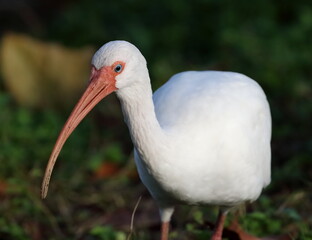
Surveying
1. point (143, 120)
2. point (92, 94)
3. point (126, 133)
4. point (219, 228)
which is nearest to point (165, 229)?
point (219, 228)

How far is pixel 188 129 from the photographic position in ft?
15.0

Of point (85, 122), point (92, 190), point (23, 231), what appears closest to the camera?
point (23, 231)

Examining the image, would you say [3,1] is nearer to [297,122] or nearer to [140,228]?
[297,122]

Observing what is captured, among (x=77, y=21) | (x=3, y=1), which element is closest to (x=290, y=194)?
(x=77, y=21)

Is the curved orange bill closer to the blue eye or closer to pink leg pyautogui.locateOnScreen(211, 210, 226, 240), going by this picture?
the blue eye

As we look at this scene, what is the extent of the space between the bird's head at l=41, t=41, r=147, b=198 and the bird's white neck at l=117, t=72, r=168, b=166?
56 mm

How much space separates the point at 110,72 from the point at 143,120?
0.33 metres

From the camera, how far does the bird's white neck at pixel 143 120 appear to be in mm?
4293

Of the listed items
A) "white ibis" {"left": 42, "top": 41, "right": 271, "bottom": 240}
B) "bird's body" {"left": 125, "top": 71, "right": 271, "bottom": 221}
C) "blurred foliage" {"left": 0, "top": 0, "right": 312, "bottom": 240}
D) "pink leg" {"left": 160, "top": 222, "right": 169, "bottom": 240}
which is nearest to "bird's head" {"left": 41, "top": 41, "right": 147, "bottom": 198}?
"white ibis" {"left": 42, "top": 41, "right": 271, "bottom": 240}

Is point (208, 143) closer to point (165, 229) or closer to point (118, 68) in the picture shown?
point (118, 68)

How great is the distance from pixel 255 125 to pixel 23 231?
80.2 inches

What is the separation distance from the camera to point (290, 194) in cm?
629

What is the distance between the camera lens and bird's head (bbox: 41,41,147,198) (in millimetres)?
4195

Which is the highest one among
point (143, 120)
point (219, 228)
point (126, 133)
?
point (143, 120)
